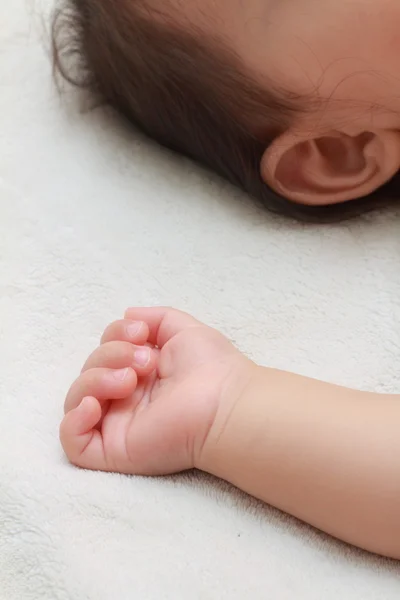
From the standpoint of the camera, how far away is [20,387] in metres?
0.81

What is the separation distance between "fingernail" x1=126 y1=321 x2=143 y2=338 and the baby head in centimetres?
28

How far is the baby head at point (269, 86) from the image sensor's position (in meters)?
0.86

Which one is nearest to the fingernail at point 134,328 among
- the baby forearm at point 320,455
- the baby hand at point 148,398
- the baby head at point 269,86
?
the baby hand at point 148,398

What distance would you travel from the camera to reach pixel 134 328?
2.53ft

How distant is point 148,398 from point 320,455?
0.18 m

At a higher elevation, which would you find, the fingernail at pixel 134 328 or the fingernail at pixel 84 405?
the fingernail at pixel 134 328

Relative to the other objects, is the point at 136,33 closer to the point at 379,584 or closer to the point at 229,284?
the point at 229,284

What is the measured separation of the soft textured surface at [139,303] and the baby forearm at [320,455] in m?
0.03

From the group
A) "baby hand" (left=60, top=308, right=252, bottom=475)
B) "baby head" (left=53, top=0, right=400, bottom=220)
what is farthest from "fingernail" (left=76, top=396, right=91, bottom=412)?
"baby head" (left=53, top=0, right=400, bottom=220)

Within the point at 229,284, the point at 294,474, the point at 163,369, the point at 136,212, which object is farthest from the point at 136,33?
the point at 294,474

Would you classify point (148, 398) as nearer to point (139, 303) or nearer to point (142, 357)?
point (142, 357)

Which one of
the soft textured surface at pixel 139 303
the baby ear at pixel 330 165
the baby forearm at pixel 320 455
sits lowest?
the soft textured surface at pixel 139 303

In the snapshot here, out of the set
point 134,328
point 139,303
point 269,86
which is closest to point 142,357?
point 134,328

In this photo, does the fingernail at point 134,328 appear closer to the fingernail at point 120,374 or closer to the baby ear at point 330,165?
the fingernail at point 120,374
